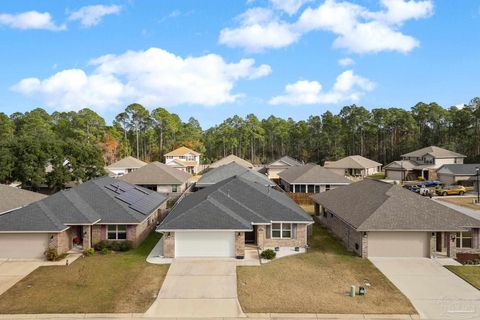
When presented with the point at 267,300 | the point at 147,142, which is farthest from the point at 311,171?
the point at 147,142

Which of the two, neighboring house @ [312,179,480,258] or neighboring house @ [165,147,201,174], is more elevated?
neighboring house @ [165,147,201,174]

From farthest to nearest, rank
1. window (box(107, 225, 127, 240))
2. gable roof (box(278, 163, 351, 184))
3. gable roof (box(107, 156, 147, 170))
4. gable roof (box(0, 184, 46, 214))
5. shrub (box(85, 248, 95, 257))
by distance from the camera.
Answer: gable roof (box(107, 156, 147, 170)), gable roof (box(278, 163, 351, 184)), gable roof (box(0, 184, 46, 214)), window (box(107, 225, 127, 240)), shrub (box(85, 248, 95, 257))

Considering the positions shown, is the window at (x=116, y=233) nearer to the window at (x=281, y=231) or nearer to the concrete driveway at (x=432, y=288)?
the window at (x=281, y=231)

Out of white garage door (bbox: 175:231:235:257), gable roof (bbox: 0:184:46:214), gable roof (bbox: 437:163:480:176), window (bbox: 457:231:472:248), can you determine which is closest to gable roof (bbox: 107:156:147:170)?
gable roof (bbox: 0:184:46:214)

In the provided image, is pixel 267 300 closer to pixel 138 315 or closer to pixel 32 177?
pixel 138 315

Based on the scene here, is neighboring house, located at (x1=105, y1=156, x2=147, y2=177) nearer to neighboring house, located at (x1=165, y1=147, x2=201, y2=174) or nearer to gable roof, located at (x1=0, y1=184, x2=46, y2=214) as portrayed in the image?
neighboring house, located at (x1=165, y1=147, x2=201, y2=174)

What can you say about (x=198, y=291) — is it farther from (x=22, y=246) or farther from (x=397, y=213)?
(x=397, y=213)
